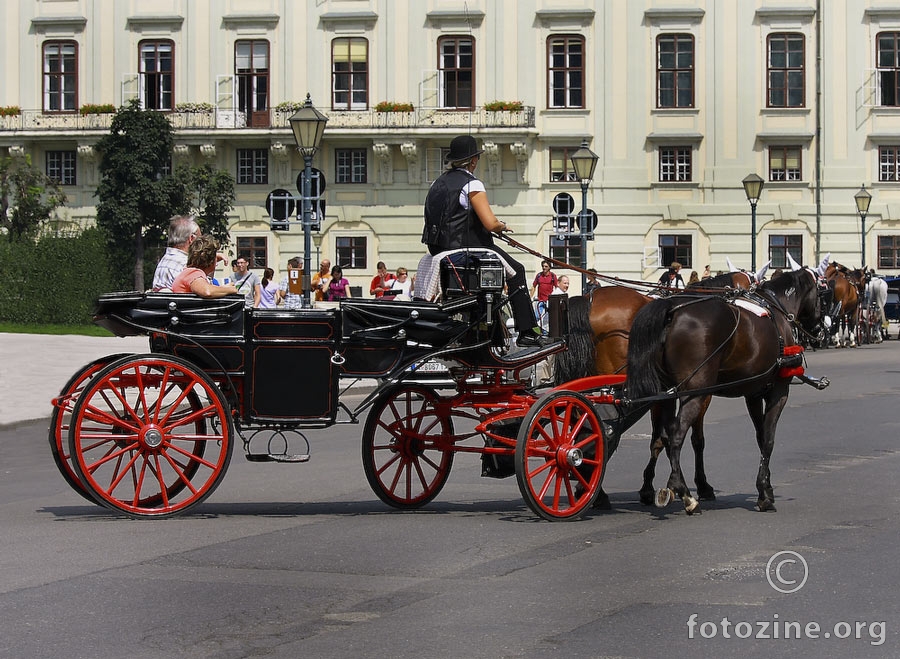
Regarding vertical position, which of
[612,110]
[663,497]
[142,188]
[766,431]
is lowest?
[663,497]

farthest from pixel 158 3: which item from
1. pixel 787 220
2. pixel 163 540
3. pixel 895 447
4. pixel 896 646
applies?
pixel 896 646

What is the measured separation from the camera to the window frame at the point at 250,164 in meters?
52.6

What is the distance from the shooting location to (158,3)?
52.5 m

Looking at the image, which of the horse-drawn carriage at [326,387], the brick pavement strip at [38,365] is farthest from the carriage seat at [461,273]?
the brick pavement strip at [38,365]

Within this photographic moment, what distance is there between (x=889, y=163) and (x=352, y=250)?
19.2 metres

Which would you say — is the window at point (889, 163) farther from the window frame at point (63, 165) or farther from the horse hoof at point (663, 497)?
the horse hoof at point (663, 497)

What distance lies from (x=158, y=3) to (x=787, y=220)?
23746 mm

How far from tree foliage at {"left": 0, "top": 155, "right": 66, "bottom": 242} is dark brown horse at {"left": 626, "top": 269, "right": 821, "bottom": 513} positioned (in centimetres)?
3993

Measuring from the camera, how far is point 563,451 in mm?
9539

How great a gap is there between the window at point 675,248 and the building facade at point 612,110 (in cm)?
8

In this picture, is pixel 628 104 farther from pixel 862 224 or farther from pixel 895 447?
pixel 895 447

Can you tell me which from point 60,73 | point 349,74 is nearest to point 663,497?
point 349,74

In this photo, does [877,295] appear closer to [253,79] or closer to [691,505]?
[253,79]

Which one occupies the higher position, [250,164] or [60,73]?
[60,73]
